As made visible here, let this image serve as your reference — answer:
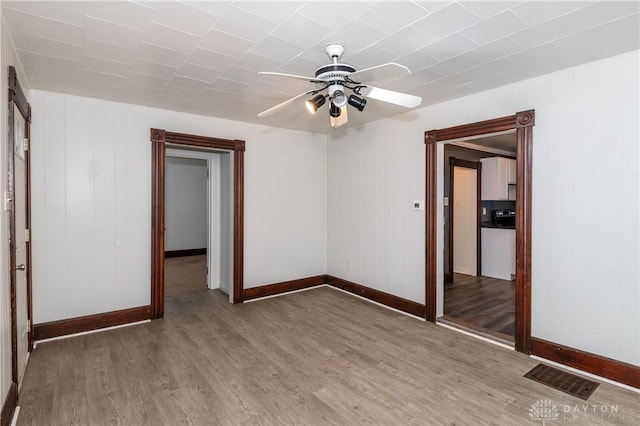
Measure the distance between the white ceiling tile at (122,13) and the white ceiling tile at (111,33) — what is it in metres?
0.06

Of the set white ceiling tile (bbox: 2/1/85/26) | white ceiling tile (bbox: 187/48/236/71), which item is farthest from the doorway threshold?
white ceiling tile (bbox: 2/1/85/26)

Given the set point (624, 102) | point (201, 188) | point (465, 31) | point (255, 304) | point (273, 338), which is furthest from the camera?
point (201, 188)

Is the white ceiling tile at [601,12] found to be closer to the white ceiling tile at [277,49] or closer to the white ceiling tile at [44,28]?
the white ceiling tile at [277,49]

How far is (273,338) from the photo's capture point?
3.51 m

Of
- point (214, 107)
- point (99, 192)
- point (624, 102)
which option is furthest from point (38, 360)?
point (624, 102)

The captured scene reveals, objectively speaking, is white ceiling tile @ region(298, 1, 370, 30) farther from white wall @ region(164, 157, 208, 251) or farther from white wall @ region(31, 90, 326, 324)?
white wall @ region(164, 157, 208, 251)

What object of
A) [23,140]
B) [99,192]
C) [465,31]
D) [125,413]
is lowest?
[125,413]

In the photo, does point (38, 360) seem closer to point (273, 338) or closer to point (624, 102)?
point (273, 338)

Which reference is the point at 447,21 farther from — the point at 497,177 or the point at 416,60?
the point at 497,177

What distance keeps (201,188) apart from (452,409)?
333 inches

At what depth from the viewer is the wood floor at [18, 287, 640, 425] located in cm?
225

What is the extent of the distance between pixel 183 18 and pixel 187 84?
1.22 m

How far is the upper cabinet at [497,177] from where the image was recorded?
20.3ft

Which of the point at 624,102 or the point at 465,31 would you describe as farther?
the point at 624,102
